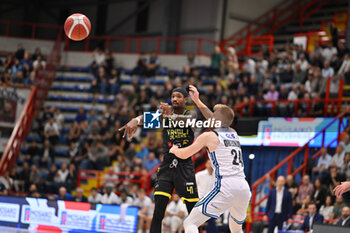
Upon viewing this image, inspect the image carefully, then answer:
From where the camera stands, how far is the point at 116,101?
21.8 m

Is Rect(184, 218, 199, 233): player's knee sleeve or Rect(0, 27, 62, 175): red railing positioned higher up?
Rect(0, 27, 62, 175): red railing

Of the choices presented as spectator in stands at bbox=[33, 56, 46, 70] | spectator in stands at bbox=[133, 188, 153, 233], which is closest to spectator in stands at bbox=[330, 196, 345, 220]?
spectator in stands at bbox=[133, 188, 153, 233]

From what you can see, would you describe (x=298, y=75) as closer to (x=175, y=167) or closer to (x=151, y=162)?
(x=151, y=162)

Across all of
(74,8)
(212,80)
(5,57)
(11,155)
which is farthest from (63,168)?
(74,8)

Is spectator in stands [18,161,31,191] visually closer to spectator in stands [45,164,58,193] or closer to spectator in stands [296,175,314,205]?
spectator in stands [45,164,58,193]

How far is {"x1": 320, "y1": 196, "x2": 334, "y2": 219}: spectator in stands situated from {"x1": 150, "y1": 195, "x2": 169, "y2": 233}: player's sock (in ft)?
19.5

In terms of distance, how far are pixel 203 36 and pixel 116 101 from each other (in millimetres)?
7048

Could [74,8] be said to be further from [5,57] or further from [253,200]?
[253,200]

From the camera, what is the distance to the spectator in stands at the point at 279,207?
1234 centimetres

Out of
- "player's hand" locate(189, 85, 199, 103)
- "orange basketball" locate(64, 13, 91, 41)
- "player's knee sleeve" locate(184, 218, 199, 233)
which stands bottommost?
"player's knee sleeve" locate(184, 218, 199, 233)

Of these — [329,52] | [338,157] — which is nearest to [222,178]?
[338,157]

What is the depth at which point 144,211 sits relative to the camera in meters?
14.5

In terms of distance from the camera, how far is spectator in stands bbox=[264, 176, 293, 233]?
12336mm

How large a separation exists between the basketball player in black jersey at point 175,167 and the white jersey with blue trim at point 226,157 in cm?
88
